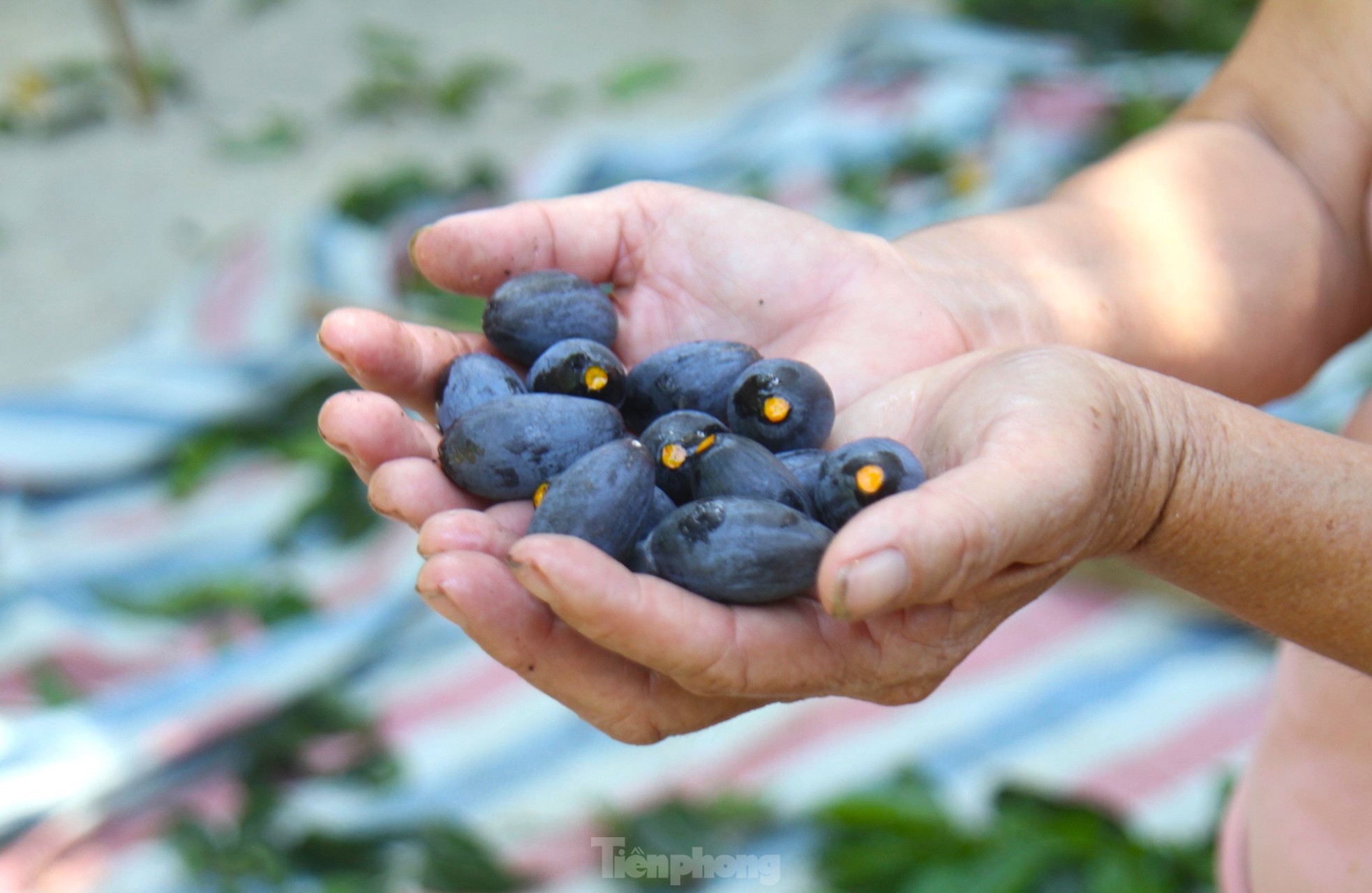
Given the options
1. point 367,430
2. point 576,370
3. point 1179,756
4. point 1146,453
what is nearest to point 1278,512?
point 1146,453

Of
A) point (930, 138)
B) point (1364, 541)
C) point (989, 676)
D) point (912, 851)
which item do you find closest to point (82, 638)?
point (912, 851)

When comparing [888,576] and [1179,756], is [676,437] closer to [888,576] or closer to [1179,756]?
Answer: [888,576]

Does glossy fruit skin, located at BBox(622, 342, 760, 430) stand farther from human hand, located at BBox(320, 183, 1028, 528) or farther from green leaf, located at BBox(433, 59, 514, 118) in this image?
green leaf, located at BBox(433, 59, 514, 118)

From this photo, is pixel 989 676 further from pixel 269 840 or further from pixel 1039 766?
pixel 269 840

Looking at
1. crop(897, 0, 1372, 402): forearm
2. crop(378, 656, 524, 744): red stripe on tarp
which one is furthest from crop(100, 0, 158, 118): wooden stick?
crop(897, 0, 1372, 402): forearm

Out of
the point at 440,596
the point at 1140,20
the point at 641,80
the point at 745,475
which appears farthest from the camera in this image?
the point at 641,80

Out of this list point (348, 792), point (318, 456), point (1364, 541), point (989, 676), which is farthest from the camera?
point (318, 456)

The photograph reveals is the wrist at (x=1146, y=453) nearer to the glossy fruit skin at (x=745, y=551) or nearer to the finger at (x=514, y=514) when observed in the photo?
the glossy fruit skin at (x=745, y=551)
